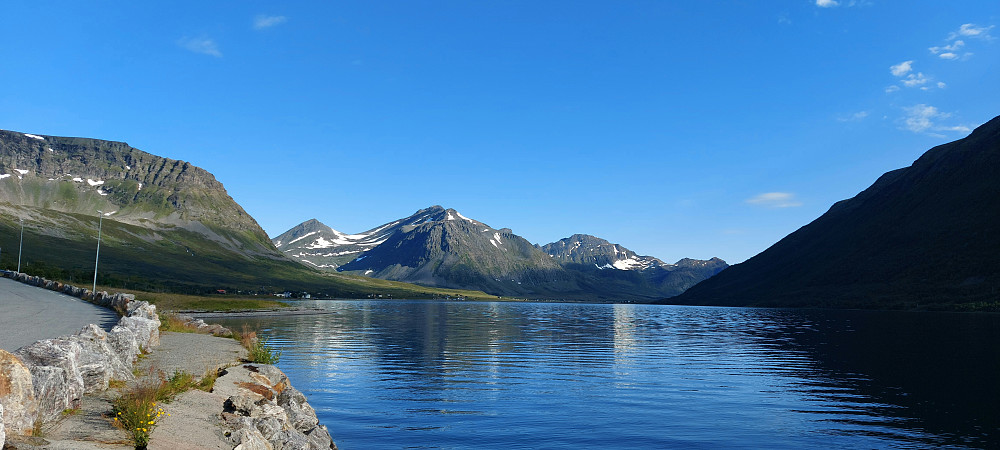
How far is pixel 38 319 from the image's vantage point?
127 feet

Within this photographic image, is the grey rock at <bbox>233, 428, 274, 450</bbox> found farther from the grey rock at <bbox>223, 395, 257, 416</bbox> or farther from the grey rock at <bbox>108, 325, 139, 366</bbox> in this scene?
the grey rock at <bbox>108, 325, 139, 366</bbox>

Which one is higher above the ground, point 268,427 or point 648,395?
point 268,427

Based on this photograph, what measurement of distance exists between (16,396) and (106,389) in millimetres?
6202

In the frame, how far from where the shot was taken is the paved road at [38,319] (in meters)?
29.6

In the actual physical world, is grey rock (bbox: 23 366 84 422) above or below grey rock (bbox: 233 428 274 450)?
above

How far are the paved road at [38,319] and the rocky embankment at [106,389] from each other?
26.8ft

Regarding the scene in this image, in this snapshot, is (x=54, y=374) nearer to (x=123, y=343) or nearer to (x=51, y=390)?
(x=51, y=390)

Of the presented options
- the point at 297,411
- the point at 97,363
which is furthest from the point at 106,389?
the point at 297,411

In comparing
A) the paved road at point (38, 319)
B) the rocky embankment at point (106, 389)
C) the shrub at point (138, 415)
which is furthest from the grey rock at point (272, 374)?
the paved road at point (38, 319)

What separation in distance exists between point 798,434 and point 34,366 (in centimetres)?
2761

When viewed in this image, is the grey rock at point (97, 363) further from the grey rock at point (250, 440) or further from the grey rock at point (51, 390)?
the grey rock at point (250, 440)

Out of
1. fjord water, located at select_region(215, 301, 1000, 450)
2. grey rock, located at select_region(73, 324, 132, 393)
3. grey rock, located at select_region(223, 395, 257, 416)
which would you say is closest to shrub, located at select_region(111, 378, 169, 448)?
grey rock, located at select_region(223, 395, 257, 416)

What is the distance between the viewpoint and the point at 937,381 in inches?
1543

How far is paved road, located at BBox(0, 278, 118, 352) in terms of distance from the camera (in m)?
29.6
